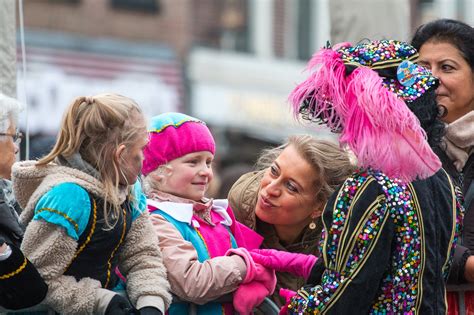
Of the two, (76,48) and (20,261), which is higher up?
(20,261)

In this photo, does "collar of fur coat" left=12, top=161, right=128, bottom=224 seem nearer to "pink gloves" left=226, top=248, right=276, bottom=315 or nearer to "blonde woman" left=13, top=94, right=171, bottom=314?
"blonde woman" left=13, top=94, right=171, bottom=314

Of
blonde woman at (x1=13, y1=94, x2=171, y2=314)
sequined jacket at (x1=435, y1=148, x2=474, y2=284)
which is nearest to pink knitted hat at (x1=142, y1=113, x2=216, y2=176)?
blonde woman at (x1=13, y1=94, x2=171, y2=314)

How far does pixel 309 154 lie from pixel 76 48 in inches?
620

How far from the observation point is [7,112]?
4.37 meters

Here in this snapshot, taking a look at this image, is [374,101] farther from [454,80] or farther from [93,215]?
[454,80]

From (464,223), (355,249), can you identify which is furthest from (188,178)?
(464,223)

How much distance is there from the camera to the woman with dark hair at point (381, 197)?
3.99m

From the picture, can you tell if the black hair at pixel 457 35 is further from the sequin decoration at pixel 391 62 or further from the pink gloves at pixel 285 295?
the pink gloves at pixel 285 295

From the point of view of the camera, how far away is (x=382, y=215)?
13.1ft

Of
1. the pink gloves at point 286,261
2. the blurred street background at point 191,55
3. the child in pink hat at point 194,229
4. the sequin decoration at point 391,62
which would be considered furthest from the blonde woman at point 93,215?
the blurred street background at point 191,55

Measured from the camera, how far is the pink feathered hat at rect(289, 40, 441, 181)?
407 centimetres

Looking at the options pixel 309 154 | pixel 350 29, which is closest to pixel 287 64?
pixel 350 29

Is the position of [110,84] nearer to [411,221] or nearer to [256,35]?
[256,35]

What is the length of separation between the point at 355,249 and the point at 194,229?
2.65 ft
